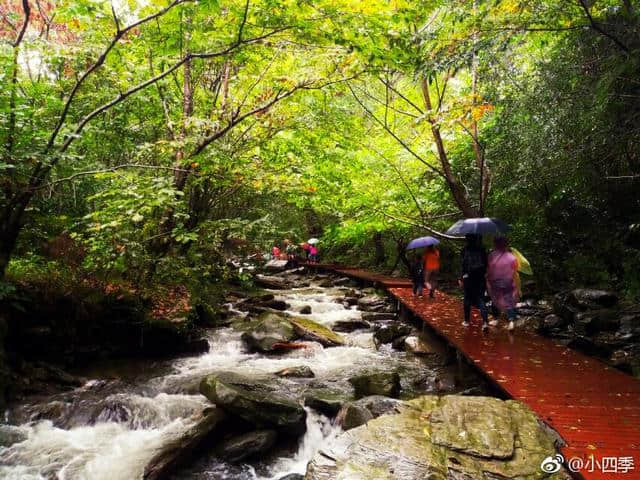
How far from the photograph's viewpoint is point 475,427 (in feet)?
12.9

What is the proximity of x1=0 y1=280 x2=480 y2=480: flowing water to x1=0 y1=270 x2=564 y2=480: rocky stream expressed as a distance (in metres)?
0.02

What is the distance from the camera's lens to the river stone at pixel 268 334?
365 inches

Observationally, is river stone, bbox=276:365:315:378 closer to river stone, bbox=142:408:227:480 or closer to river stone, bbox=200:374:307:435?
river stone, bbox=200:374:307:435

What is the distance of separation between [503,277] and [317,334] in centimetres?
483

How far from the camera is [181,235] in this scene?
706 cm

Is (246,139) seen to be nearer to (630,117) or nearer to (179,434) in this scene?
(179,434)

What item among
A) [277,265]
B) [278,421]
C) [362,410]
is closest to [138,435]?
[278,421]

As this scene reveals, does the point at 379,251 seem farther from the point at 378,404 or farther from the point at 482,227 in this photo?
the point at 378,404

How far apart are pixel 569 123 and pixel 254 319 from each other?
30.1ft

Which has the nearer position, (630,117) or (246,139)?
(630,117)

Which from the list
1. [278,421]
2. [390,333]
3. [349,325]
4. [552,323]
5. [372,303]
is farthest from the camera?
[372,303]

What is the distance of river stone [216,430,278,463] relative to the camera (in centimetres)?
492

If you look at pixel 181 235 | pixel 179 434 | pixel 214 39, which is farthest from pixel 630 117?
pixel 179 434

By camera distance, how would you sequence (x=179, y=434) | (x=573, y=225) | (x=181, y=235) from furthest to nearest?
(x=573, y=225) → (x=181, y=235) → (x=179, y=434)
